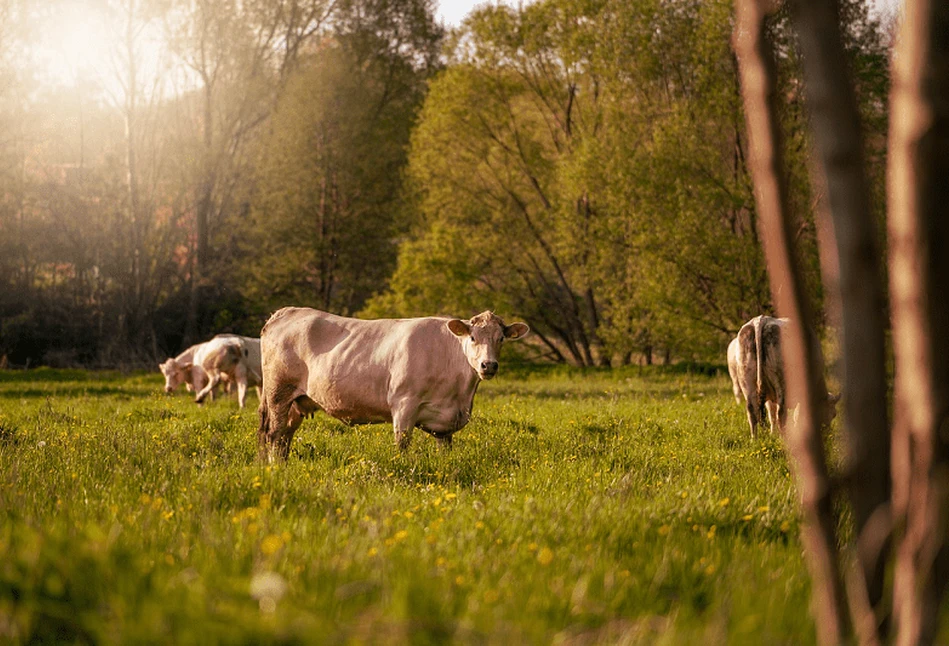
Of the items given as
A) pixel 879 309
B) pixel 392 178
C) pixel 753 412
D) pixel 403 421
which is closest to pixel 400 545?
pixel 879 309

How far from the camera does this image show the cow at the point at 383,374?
28.0ft

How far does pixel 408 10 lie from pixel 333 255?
39.5 ft

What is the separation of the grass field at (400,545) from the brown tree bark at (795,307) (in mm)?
295

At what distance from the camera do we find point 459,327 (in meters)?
8.67

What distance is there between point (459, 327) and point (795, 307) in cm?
652

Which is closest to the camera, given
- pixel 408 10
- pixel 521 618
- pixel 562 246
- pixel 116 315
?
pixel 521 618

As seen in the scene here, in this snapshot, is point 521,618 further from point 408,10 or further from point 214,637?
point 408,10

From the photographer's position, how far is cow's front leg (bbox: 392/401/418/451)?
8.35m

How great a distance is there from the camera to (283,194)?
29.9 meters

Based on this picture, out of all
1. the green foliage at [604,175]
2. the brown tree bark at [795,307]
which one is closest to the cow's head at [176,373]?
the green foliage at [604,175]

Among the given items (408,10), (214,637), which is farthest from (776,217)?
(408,10)

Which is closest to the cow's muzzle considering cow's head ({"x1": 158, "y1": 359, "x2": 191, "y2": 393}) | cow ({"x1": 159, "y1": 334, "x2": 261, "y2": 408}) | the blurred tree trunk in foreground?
the blurred tree trunk in foreground

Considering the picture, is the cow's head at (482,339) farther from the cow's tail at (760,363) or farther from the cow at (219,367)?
the cow at (219,367)

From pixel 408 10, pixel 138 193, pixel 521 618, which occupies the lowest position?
pixel 521 618
